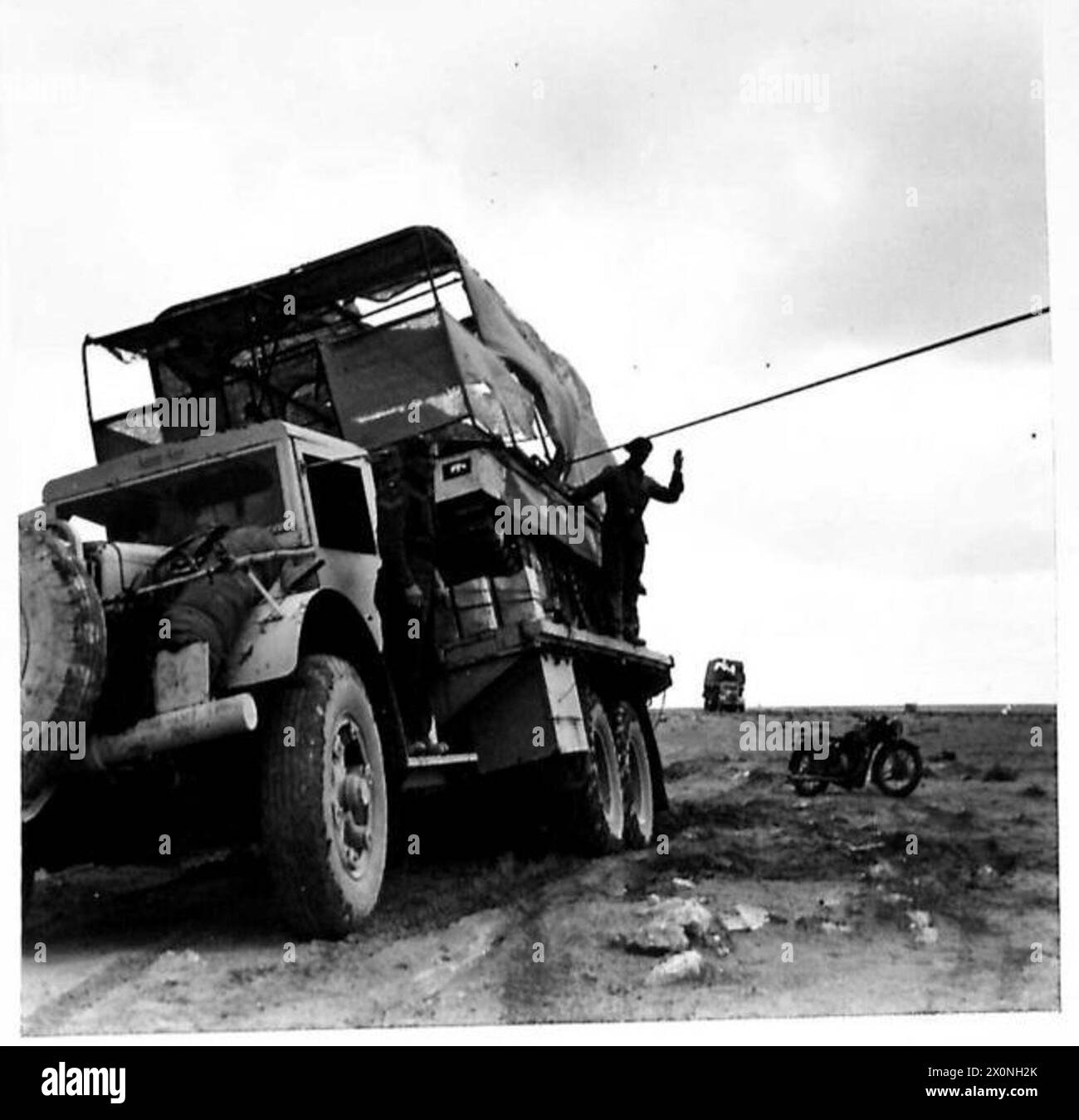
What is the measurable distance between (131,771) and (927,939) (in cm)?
325

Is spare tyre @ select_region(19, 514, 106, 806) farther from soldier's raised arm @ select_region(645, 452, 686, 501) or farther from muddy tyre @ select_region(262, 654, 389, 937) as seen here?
soldier's raised arm @ select_region(645, 452, 686, 501)

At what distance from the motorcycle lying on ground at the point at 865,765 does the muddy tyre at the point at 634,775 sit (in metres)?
2.52

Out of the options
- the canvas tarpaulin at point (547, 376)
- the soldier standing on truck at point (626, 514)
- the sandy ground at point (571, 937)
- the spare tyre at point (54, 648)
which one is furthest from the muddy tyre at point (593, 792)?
the spare tyre at point (54, 648)

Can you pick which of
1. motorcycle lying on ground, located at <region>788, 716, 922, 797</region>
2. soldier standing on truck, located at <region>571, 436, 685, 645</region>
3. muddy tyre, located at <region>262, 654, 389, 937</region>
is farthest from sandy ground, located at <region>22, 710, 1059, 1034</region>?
motorcycle lying on ground, located at <region>788, 716, 922, 797</region>

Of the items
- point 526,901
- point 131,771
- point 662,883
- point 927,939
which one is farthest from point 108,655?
point 927,939

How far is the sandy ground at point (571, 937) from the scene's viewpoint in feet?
16.9

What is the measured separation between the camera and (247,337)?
7785mm

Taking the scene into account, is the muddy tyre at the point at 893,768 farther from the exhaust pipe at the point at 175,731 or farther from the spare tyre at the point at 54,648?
the spare tyre at the point at 54,648

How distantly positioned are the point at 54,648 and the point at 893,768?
27.7 ft

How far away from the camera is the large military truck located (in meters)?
5.16

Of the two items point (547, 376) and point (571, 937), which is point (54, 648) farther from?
point (547, 376)

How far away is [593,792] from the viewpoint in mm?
7965

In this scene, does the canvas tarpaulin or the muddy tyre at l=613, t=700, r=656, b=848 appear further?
the muddy tyre at l=613, t=700, r=656, b=848

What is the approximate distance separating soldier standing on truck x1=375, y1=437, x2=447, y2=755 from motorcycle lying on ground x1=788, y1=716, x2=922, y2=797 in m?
5.67
